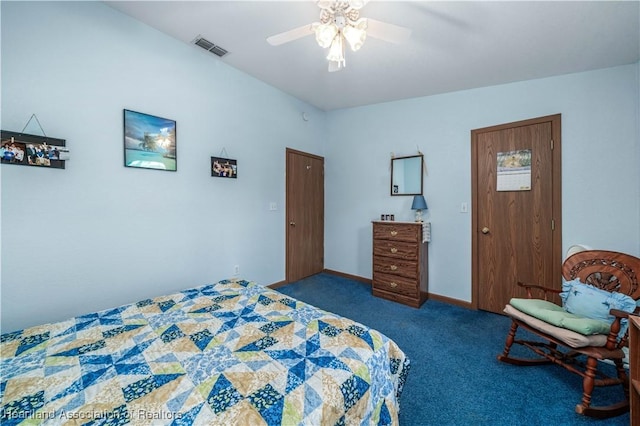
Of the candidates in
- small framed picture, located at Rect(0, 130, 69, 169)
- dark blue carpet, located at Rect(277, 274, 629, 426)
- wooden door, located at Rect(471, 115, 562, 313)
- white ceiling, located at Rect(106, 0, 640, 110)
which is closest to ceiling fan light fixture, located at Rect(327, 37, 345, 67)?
white ceiling, located at Rect(106, 0, 640, 110)

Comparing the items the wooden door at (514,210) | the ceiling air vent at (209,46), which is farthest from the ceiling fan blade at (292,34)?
the wooden door at (514,210)

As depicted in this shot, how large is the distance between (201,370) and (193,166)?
212 centimetres

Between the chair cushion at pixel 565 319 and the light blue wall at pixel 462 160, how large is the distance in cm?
118

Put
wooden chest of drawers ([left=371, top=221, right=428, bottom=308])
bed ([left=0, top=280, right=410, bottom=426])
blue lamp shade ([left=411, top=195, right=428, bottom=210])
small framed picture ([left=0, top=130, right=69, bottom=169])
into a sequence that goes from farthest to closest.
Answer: blue lamp shade ([left=411, top=195, right=428, bottom=210]) < wooden chest of drawers ([left=371, top=221, right=428, bottom=308]) < small framed picture ([left=0, top=130, right=69, bottom=169]) < bed ([left=0, top=280, right=410, bottom=426])

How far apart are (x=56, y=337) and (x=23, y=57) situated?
6.05ft

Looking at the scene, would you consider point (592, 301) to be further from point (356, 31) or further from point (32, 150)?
point (32, 150)

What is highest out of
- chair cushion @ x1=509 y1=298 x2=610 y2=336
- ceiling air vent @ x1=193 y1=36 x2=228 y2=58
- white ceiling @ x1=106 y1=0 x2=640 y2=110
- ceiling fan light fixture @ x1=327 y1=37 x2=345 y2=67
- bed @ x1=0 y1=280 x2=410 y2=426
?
ceiling air vent @ x1=193 y1=36 x2=228 y2=58

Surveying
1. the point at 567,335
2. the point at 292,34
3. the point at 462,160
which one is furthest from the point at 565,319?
the point at 292,34

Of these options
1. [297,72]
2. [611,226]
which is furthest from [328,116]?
[611,226]

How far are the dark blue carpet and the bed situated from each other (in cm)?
57

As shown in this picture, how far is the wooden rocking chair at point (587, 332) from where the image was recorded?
60.1 inches

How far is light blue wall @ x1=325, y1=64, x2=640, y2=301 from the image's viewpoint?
235 centimetres

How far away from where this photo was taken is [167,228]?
243 cm

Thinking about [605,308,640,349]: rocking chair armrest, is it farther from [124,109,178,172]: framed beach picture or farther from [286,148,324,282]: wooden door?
[124,109,178,172]: framed beach picture
